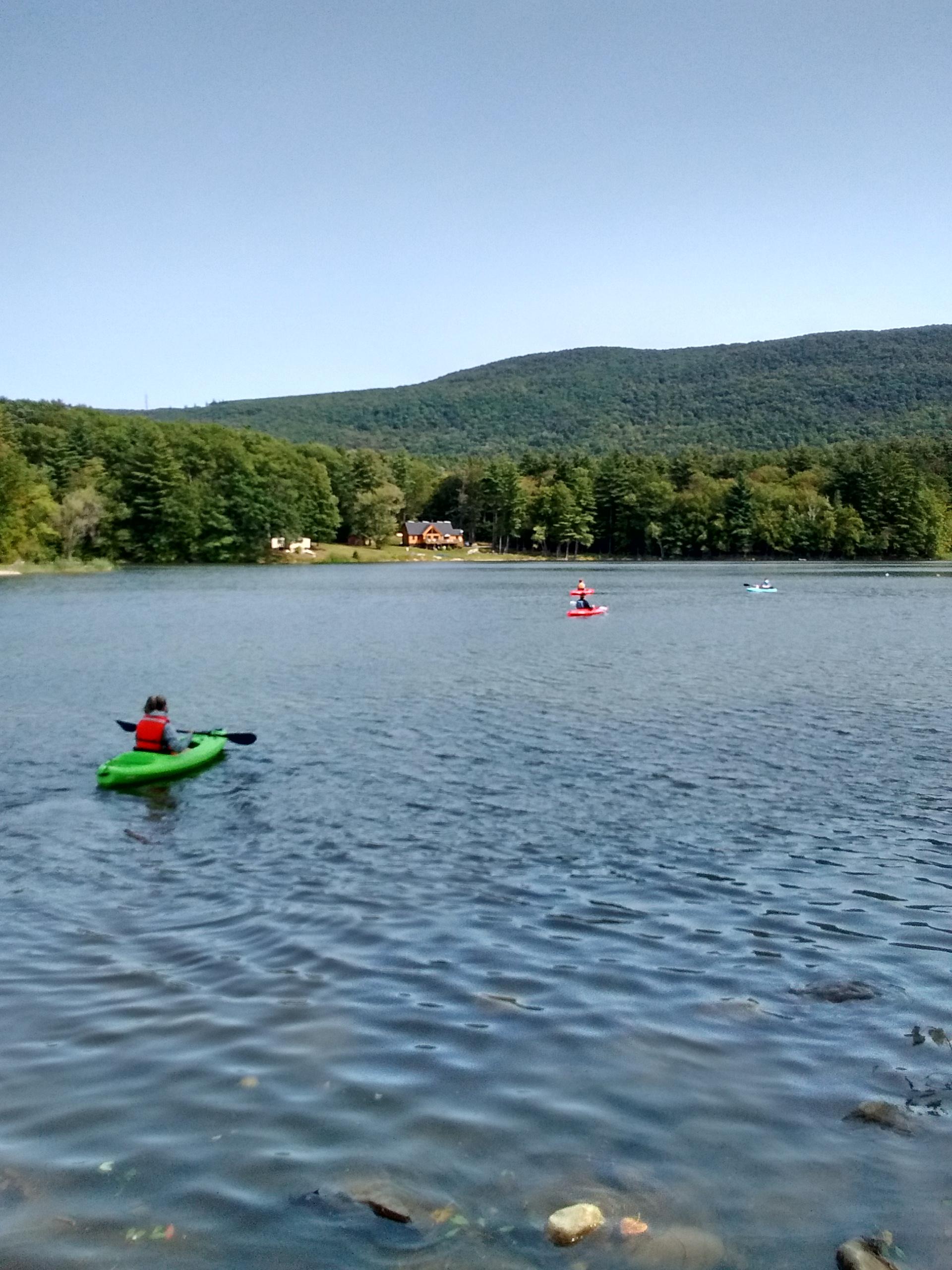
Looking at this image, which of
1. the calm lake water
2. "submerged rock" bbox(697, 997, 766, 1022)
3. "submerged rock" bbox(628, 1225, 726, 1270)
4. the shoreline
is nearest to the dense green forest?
the shoreline

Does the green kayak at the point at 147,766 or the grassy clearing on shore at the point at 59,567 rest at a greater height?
the grassy clearing on shore at the point at 59,567

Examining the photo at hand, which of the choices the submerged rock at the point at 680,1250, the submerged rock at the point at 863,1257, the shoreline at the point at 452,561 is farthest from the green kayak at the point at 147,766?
the shoreline at the point at 452,561

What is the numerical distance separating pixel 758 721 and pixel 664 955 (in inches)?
621

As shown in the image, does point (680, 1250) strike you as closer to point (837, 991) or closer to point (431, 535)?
point (837, 991)

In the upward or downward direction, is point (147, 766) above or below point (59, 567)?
below

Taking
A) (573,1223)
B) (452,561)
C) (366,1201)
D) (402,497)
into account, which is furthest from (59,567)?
(573,1223)

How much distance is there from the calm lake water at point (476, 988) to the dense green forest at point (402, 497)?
98.6 metres

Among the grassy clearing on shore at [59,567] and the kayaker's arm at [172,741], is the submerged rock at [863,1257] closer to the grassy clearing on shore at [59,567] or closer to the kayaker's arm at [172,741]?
the kayaker's arm at [172,741]

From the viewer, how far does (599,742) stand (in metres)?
24.5

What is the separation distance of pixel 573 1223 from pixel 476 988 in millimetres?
4034

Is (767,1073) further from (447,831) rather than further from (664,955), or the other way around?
(447,831)

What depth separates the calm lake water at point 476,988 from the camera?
741cm

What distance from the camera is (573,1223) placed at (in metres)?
7.08

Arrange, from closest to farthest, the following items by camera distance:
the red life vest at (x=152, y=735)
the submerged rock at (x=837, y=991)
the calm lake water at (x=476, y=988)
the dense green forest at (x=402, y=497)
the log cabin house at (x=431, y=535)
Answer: the calm lake water at (x=476, y=988) < the submerged rock at (x=837, y=991) < the red life vest at (x=152, y=735) < the dense green forest at (x=402, y=497) < the log cabin house at (x=431, y=535)
